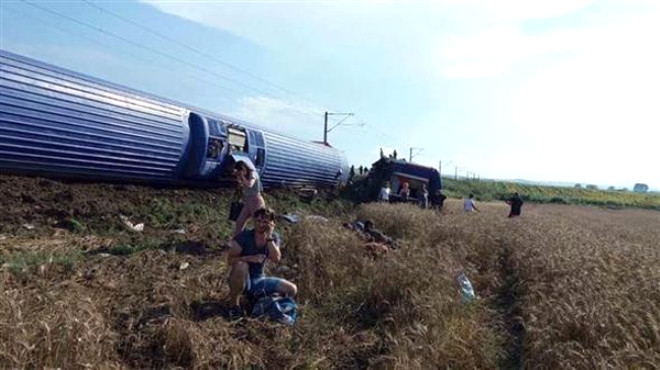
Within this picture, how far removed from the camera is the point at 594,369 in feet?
14.1

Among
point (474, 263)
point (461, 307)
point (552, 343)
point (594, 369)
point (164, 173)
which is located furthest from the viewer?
point (164, 173)

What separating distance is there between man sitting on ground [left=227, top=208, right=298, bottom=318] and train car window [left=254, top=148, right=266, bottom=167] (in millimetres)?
11322

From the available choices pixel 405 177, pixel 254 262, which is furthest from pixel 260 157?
pixel 254 262

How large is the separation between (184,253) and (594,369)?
20.1 ft

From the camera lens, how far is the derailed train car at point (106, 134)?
31.0 ft

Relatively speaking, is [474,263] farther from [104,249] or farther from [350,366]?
[104,249]

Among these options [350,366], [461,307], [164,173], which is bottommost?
[350,366]

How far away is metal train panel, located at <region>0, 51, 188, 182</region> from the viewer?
9352 mm

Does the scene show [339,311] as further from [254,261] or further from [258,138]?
[258,138]

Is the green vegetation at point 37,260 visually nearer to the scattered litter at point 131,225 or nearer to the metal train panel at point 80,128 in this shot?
the scattered litter at point 131,225

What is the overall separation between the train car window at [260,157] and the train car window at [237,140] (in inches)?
34.1

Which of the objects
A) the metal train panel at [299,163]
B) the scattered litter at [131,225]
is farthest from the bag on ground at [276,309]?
the metal train panel at [299,163]

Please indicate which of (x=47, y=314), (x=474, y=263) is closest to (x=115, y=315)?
(x=47, y=314)

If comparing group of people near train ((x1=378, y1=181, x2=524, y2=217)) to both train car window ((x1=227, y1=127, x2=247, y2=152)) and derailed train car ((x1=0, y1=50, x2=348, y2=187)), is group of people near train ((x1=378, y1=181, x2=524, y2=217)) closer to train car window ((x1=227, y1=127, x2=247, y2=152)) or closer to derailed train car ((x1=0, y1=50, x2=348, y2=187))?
derailed train car ((x1=0, y1=50, x2=348, y2=187))
